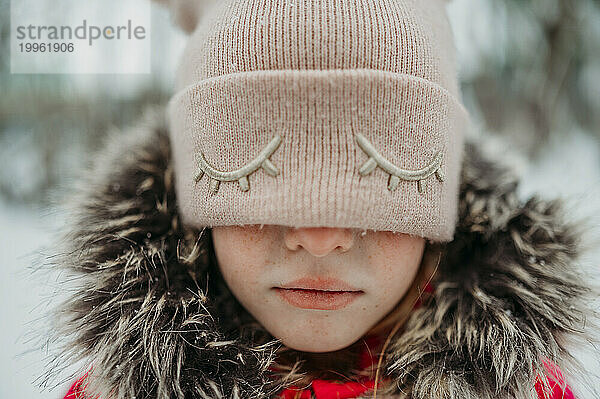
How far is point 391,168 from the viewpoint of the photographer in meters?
0.74

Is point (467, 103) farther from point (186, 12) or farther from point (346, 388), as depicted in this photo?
point (346, 388)

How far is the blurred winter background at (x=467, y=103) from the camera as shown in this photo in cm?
154

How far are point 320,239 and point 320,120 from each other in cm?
16

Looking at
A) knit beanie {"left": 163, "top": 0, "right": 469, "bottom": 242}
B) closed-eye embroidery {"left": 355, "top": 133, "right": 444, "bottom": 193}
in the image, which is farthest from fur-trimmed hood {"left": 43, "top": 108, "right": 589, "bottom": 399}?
closed-eye embroidery {"left": 355, "top": 133, "right": 444, "bottom": 193}

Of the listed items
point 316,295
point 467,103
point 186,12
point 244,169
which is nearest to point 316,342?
point 316,295

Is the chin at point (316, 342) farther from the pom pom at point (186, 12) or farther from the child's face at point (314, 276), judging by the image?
the pom pom at point (186, 12)

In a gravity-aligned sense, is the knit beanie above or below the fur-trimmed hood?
above

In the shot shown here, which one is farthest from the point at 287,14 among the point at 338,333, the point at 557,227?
the point at 557,227

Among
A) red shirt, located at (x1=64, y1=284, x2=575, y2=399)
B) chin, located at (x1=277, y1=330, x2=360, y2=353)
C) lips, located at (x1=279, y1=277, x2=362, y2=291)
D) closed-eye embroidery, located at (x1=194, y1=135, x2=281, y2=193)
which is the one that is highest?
closed-eye embroidery, located at (x1=194, y1=135, x2=281, y2=193)

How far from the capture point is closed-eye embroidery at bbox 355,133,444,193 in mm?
726

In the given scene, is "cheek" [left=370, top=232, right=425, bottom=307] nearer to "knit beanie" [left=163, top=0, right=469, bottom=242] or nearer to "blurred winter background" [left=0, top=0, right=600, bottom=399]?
"knit beanie" [left=163, top=0, right=469, bottom=242]

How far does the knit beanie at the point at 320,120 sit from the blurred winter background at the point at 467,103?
0.45m

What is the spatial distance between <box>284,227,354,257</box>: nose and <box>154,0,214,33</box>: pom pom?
481 millimetres

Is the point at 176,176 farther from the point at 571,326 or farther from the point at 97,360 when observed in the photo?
the point at 571,326
